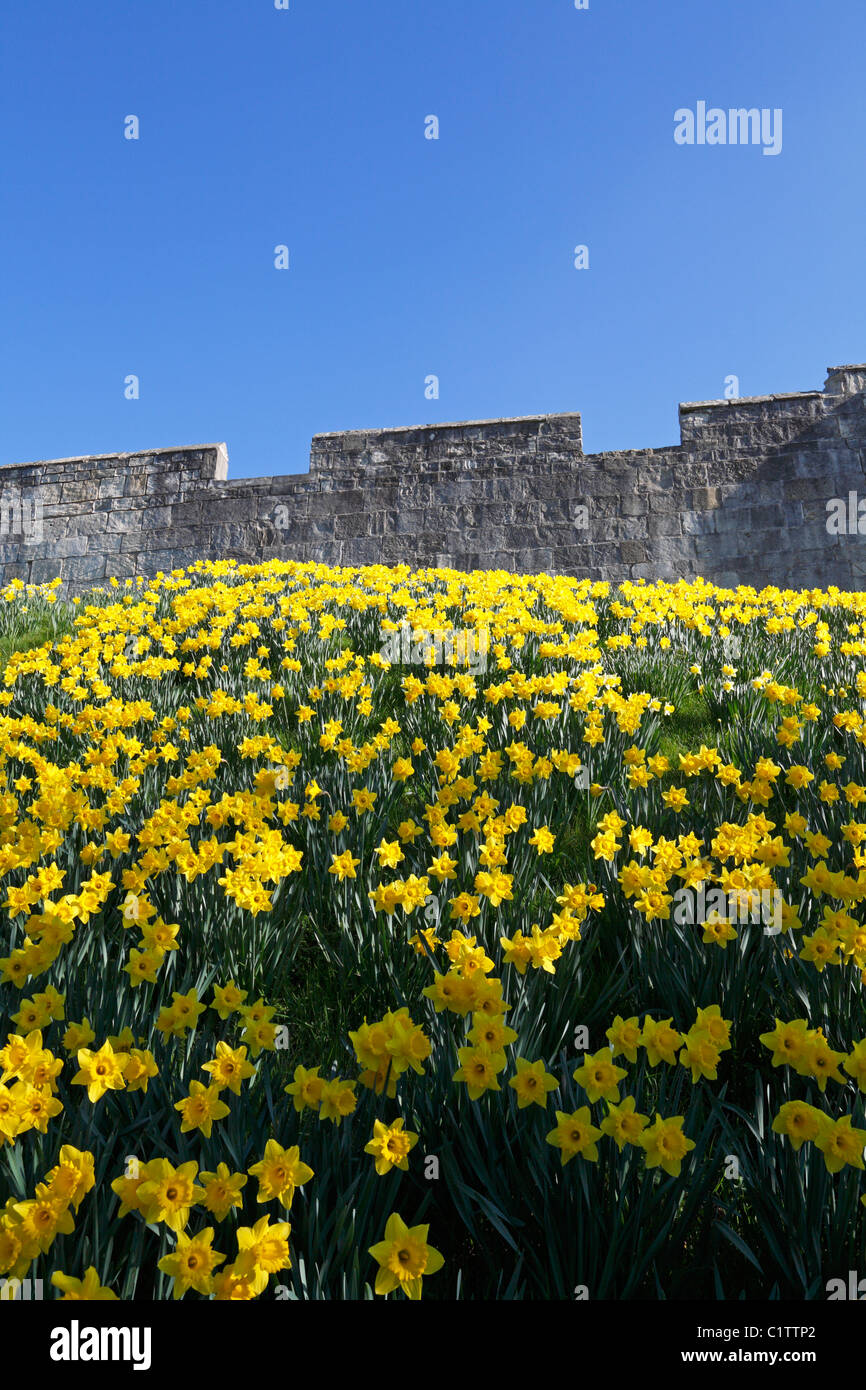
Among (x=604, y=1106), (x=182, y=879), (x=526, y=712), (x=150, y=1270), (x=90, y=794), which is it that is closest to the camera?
(x=150, y=1270)

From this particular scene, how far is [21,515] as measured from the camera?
461 inches

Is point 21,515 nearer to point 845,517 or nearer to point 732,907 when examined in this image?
point 845,517

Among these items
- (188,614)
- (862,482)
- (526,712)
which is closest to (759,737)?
(526,712)

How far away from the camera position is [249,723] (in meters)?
4.50

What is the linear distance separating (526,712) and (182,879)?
2300 millimetres

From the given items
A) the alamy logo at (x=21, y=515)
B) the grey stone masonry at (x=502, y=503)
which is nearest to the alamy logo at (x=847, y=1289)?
the grey stone masonry at (x=502, y=503)
